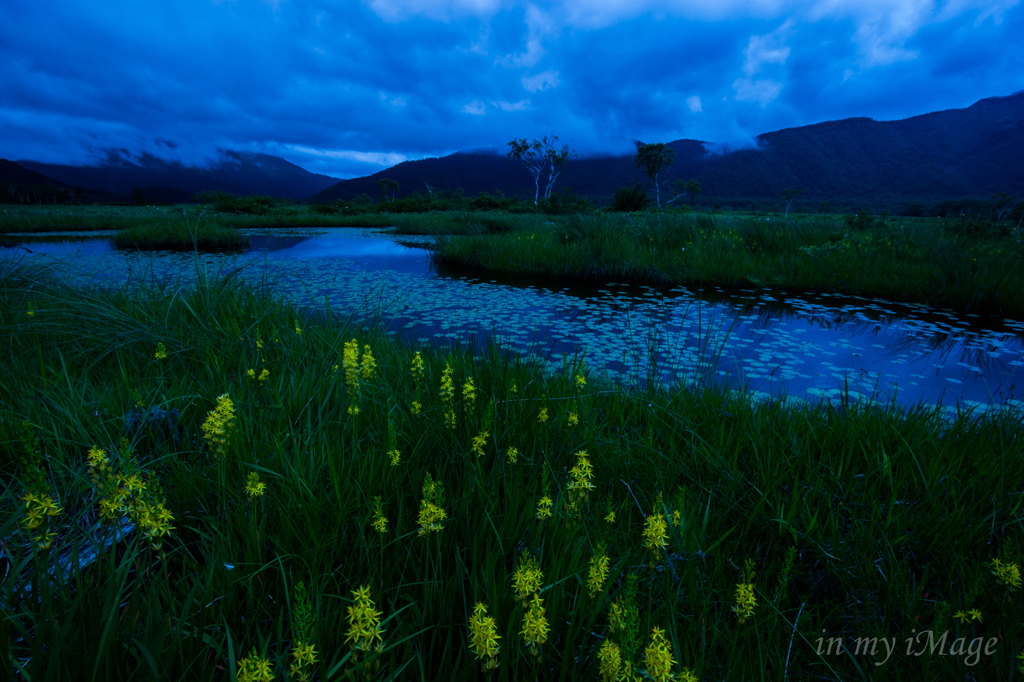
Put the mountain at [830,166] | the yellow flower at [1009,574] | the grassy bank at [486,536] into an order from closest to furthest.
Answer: the grassy bank at [486,536], the yellow flower at [1009,574], the mountain at [830,166]

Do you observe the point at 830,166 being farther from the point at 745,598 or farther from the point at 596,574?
the point at 596,574

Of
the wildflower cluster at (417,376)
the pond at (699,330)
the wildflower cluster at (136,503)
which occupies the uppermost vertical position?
the wildflower cluster at (136,503)

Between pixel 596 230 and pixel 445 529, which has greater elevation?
pixel 596 230

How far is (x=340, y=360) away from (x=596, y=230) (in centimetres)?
913

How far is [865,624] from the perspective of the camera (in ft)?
4.80

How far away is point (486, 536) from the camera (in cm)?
141

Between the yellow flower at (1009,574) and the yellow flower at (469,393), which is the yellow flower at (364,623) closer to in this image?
the yellow flower at (469,393)

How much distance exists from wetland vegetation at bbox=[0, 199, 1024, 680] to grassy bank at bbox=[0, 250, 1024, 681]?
0.01m

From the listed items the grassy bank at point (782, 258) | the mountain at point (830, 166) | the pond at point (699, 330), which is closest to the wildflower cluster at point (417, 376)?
the pond at point (699, 330)

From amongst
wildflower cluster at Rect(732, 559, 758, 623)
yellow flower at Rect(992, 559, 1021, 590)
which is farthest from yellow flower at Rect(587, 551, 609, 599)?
yellow flower at Rect(992, 559, 1021, 590)

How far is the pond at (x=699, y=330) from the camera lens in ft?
13.4

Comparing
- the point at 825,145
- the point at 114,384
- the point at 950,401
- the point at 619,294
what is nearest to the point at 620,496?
the point at 114,384

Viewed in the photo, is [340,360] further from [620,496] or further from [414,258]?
[414,258]

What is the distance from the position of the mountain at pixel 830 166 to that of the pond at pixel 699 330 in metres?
114
